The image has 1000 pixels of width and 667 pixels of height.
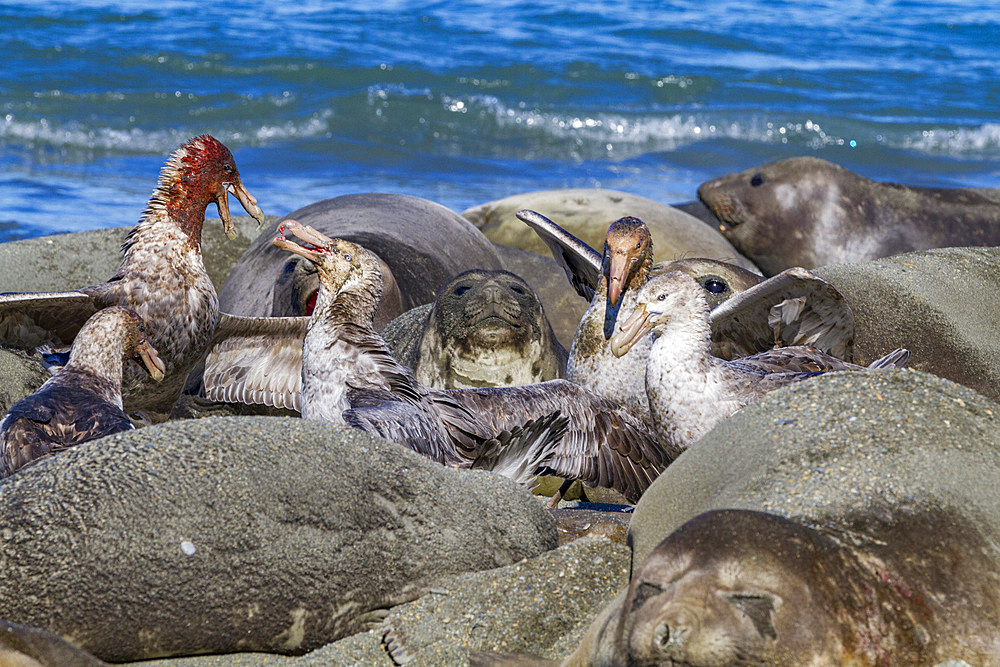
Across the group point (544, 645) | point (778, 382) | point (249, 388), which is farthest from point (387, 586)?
point (249, 388)

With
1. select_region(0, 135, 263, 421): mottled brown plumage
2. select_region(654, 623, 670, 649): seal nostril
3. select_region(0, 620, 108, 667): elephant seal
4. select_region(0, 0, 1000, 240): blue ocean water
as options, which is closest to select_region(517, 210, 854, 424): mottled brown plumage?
select_region(0, 135, 263, 421): mottled brown plumage

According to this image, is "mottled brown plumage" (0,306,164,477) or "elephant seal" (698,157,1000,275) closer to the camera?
"mottled brown plumage" (0,306,164,477)

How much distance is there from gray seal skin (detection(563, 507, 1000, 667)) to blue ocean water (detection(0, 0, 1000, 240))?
7.89 m

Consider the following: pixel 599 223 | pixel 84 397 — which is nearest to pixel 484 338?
pixel 84 397

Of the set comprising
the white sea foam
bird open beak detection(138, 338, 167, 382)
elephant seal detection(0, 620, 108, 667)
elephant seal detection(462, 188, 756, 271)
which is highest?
elephant seal detection(0, 620, 108, 667)

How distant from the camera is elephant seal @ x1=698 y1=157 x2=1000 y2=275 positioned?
8031 mm

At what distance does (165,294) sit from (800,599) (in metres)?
3.39

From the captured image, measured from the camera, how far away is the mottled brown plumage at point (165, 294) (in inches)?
180

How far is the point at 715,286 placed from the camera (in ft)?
19.7

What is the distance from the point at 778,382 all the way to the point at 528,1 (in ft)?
63.3

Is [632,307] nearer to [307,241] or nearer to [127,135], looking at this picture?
[307,241]

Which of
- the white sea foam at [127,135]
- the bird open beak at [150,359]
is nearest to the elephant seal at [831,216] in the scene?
the bird open beak at [150,359]

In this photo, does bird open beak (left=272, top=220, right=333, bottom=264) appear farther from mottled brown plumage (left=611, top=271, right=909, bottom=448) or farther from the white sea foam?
the white sea foam

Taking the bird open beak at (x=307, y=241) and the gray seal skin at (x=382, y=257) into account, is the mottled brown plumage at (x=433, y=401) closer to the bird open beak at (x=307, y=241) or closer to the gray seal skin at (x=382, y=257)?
the bird open beak at (x=307, y=241)
